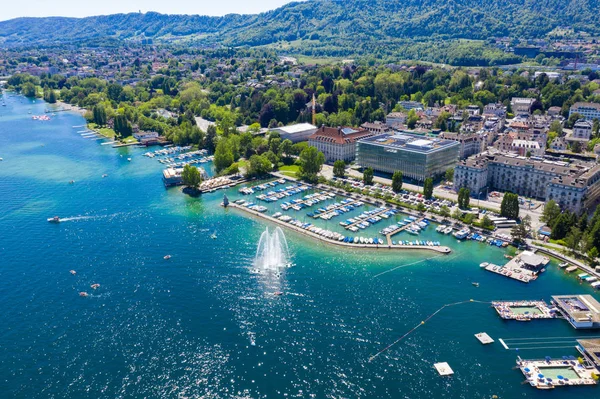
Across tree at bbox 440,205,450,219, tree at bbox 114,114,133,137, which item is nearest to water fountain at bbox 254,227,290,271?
tree at bbox 440,205,450,219

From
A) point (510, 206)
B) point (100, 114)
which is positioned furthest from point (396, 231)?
point (100, 114)

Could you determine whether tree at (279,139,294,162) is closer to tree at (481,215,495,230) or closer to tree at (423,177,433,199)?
tree at (423,177,433,199)

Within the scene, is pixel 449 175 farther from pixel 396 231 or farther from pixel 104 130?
pixel 104 130

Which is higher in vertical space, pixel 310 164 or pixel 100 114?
pixel 100 114

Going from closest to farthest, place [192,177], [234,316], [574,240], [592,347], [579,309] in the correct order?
[592,347], [579,309], [234,316], [574,240], [192,177]

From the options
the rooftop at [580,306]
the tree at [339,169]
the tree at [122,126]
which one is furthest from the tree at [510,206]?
the tree at [122,126]

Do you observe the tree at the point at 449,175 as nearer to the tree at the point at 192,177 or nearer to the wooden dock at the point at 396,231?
the wooden dock at the point at 396,231
